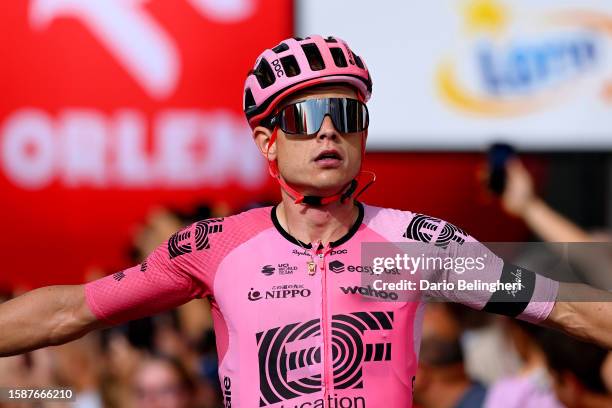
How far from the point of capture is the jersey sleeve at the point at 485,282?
505cm

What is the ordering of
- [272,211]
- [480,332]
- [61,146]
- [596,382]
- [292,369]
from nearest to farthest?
1. [292,369]
2. [272,211]
3. [596,382]
4. [480,332]
5. [61,146]

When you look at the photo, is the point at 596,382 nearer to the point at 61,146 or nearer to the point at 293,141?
the point at 293,141

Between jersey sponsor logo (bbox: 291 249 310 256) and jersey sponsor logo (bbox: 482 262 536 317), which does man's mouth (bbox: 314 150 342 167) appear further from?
jersey sponsor logo (bbox: 482 262 536 317)

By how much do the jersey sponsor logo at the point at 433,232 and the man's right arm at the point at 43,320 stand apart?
1.35m

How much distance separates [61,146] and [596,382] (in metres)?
5.98

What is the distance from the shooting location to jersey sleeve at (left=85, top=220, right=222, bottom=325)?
524cm

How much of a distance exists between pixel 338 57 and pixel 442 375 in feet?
11.5

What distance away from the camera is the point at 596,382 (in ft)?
21.1

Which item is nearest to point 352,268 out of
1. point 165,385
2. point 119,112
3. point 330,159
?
point 330,159

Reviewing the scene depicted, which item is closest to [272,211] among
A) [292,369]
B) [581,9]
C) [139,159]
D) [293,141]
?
[293,141]

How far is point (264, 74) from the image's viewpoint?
5.35 metres

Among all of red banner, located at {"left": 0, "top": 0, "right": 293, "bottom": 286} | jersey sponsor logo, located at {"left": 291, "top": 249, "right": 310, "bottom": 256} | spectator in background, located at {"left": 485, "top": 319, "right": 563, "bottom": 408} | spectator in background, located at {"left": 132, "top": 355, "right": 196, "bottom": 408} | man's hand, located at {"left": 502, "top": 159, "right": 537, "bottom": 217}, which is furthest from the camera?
red banner, located at {"left": 0, "top": 0, "right": 293, "bottom": 286}

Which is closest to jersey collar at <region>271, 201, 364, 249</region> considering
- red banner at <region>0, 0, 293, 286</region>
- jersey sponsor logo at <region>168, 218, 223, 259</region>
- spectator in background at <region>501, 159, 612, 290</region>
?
jersey sponsor logo at <region>168, 218, 223, 259</region>

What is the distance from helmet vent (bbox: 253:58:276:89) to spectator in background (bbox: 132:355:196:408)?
302 centimetres
